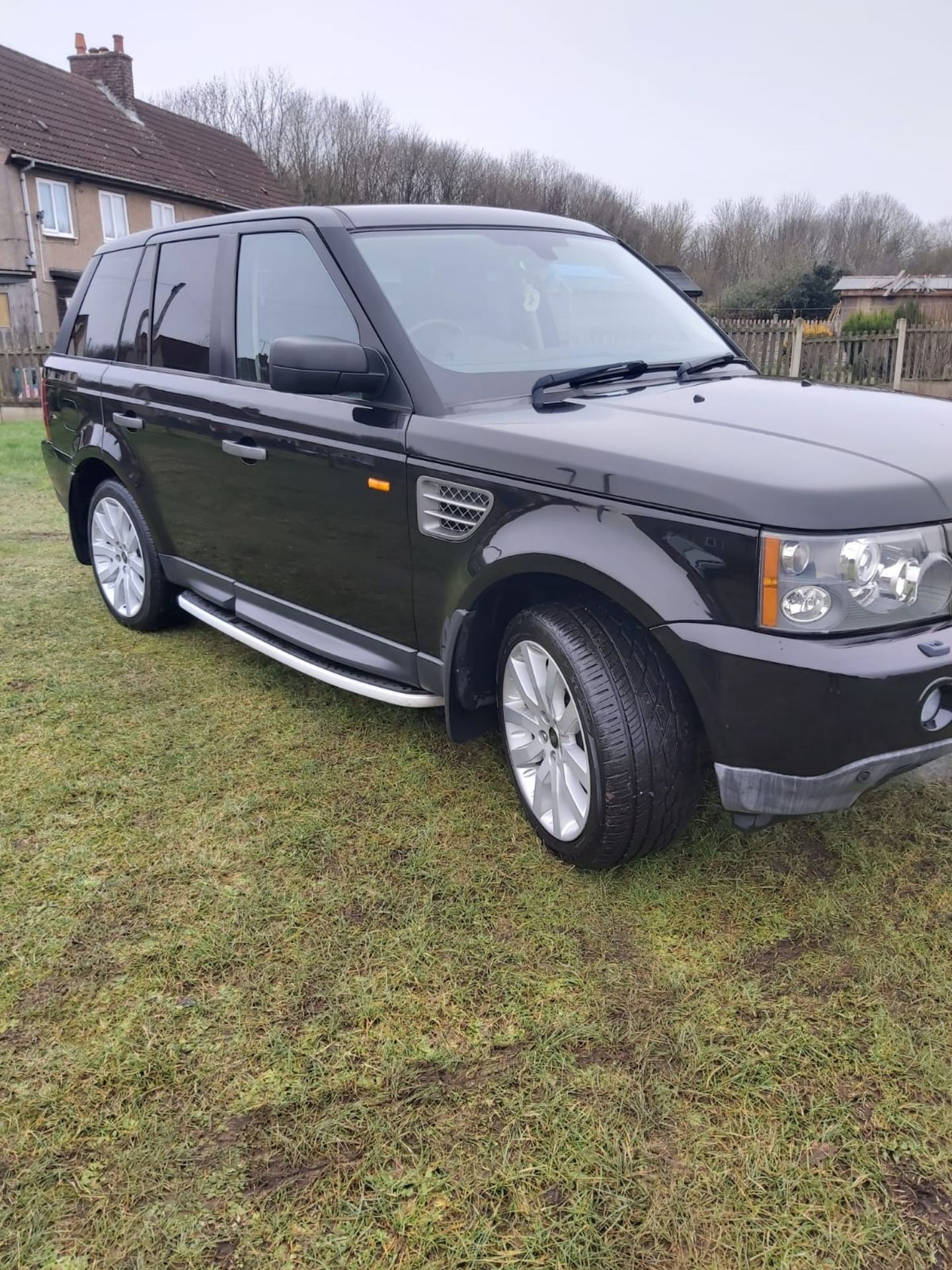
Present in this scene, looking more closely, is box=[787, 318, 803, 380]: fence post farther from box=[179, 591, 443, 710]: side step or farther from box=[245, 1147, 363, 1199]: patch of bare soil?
box=[245, 1147, 363, 1199]: patch of bare soil

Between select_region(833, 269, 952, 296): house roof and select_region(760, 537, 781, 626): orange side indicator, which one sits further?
select_region(833, 269, 952, 296): house roof

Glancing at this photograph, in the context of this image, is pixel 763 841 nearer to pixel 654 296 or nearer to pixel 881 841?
pixel 881 841

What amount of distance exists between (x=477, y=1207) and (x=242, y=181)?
40398 mm

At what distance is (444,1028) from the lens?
2174 mm

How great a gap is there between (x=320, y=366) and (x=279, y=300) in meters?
0.86

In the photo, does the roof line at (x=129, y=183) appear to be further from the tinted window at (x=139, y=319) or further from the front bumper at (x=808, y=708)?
the front bumper at (x=808, y=708)

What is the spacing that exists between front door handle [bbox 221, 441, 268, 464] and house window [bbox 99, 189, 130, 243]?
94.5 ft

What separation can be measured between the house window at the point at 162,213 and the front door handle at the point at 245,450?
30.9 m

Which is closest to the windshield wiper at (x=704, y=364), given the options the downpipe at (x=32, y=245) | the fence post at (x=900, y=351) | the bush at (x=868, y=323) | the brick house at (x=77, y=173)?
the fence post at (x=900, y=351)

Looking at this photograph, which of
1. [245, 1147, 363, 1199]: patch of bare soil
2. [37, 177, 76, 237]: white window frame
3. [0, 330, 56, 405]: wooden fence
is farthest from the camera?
[37, 177, 76, 237]: white window frame

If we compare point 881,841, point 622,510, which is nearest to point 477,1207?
point 622,510

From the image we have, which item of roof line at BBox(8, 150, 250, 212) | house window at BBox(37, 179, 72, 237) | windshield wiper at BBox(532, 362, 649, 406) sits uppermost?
roof line at BBox(8, 150, 250, 212)

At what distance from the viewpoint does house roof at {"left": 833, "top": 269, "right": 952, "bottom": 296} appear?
31812 mm

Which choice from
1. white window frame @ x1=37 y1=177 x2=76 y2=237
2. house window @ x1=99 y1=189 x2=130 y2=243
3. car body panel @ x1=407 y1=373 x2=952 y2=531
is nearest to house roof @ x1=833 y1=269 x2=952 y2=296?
house window @ x1=99 y1=189 x2=130 y2=243
